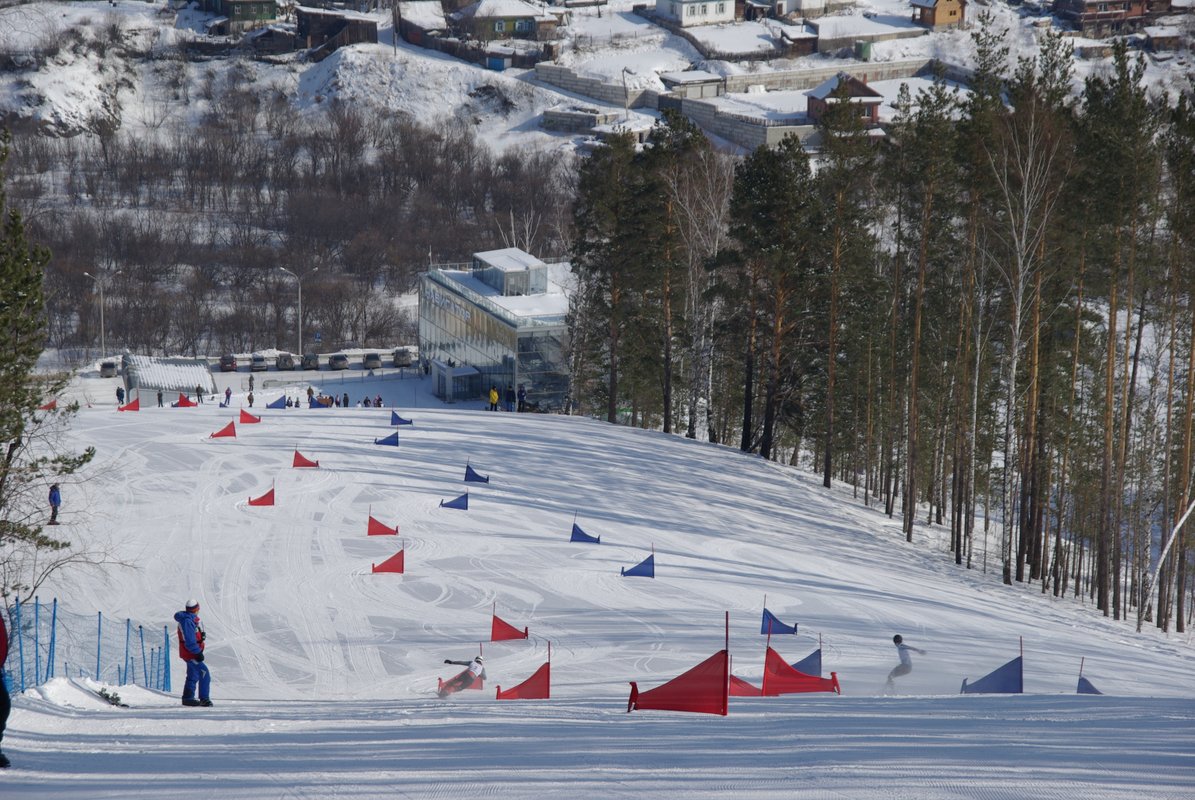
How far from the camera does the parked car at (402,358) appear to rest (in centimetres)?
5919

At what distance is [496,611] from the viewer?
20.9 meters

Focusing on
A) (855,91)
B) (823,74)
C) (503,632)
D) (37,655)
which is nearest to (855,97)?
(855,91)

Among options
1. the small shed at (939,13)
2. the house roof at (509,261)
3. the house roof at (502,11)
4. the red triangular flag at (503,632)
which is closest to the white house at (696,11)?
the house roof at (502,11)

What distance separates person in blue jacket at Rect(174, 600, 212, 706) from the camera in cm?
1309

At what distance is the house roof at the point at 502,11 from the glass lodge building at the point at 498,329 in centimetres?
6819

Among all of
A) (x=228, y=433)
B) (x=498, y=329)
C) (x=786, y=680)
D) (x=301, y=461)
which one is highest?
(x=786, y=680)

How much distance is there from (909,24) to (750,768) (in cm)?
12139

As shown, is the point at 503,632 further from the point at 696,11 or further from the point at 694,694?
the point at 696,11

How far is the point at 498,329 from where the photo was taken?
48844mm

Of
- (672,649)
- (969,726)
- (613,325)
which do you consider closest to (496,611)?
(672,649)

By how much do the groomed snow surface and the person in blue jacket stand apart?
0.34 metres

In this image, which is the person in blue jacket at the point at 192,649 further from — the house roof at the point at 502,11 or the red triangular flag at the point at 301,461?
the house roof at the point at 502,11

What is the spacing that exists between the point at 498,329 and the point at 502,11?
7616cm

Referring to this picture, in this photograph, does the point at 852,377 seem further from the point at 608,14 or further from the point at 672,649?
the point at 608,14
